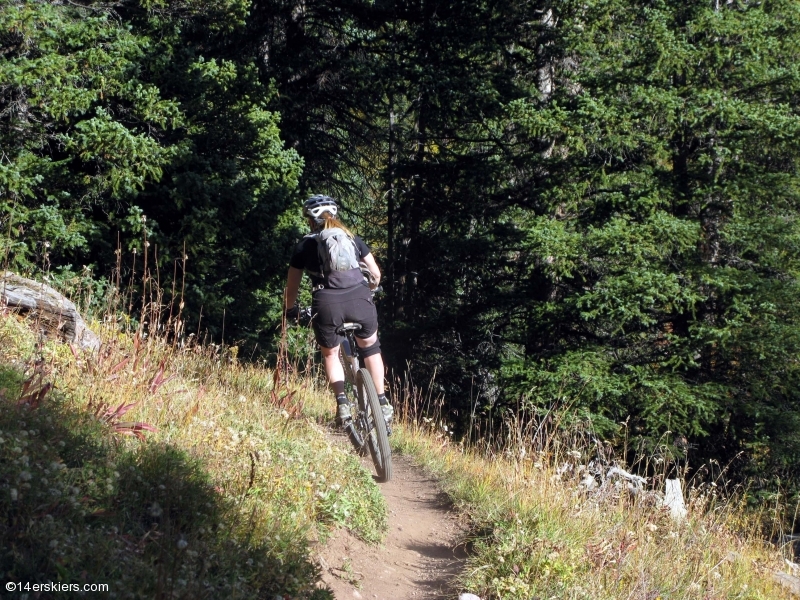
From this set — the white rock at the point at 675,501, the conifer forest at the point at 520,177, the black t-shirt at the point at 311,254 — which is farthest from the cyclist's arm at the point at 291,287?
the conifer forest at the point at 520,177

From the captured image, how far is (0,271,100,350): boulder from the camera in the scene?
5.75m

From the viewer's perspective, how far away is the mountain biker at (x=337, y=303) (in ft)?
18.3

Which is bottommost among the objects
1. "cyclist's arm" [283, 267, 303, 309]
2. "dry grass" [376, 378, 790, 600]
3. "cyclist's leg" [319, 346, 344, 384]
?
"dry grass" [376, 378, 790, 600]

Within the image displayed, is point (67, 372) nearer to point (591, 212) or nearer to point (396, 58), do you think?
point (591, 212)

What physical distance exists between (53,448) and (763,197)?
10.8 metres

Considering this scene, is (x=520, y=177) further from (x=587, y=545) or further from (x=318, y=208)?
(x=587, y=545)

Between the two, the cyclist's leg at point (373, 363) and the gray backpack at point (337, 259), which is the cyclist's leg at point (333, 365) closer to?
the cyclist's leg at point (373, 363)

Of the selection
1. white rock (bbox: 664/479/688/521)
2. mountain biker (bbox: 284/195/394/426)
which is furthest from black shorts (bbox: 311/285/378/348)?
white rock (bbox: 664/479/688/521)

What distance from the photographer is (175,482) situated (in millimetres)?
3639

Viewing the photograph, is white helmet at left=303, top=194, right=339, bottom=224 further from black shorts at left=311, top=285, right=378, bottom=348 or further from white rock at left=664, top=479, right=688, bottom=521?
white rock at left=664, top=479, right=688, bottom=521

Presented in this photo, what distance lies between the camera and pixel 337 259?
549 cm

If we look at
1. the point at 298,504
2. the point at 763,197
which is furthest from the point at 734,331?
the point at 298,504

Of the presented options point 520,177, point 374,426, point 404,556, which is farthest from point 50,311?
point 520,177

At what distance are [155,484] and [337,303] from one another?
2.22 m
